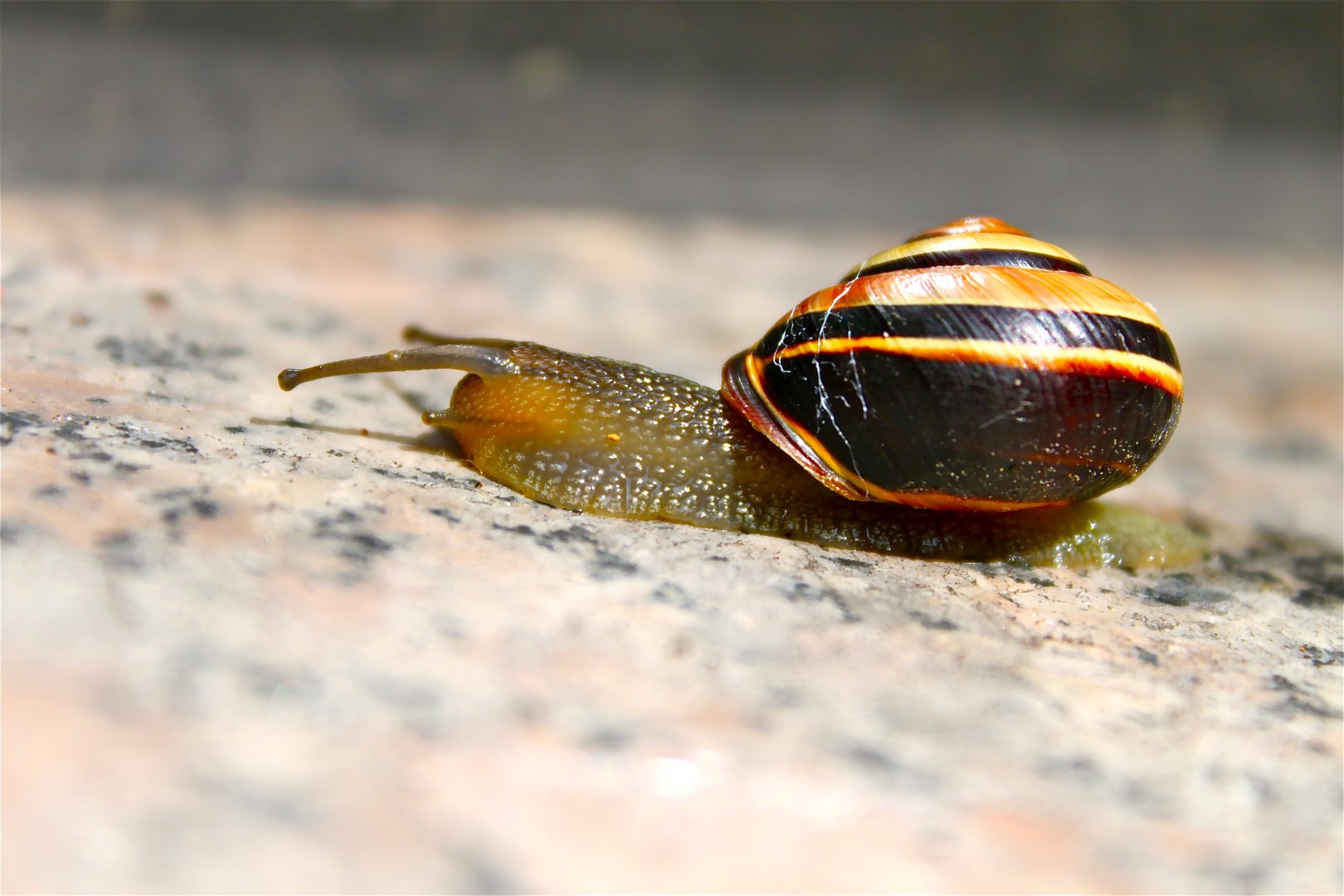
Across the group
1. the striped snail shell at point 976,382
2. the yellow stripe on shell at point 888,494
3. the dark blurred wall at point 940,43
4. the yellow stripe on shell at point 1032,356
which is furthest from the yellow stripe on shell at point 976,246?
the dark blurred wall at point 940,43

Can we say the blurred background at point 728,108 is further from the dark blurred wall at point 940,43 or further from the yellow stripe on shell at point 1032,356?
the yellow stripe on shell at point 1032,356

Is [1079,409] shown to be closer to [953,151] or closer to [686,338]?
[686,338]

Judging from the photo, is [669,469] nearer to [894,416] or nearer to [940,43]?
[894,416]

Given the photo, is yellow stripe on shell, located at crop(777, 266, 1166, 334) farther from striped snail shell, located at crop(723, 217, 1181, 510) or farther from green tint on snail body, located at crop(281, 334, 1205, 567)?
green tint on snail body, located at crop(281, 334, 1205, 567)

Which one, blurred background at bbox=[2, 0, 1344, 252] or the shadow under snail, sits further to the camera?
blurred background at bbox=[2, 0, 1344, 252]

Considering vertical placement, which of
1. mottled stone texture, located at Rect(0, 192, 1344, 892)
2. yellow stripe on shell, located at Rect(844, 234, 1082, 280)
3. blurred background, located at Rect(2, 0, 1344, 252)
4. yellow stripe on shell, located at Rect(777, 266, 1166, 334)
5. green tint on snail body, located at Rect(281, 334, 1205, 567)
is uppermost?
blurred background, located at Rect(2, 0, 1344, 252)

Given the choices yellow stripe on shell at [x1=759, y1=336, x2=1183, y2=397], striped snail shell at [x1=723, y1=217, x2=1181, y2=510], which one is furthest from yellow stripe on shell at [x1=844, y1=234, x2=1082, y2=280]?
yellow stripe on shell at [x1=759, y1=336, x2=1183, y2=397]

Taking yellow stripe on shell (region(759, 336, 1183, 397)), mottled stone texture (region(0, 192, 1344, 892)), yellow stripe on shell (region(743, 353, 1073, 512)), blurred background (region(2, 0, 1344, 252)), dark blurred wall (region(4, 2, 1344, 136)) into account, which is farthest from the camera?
dark blurred wall (region(4, 2, 1344, 136))
